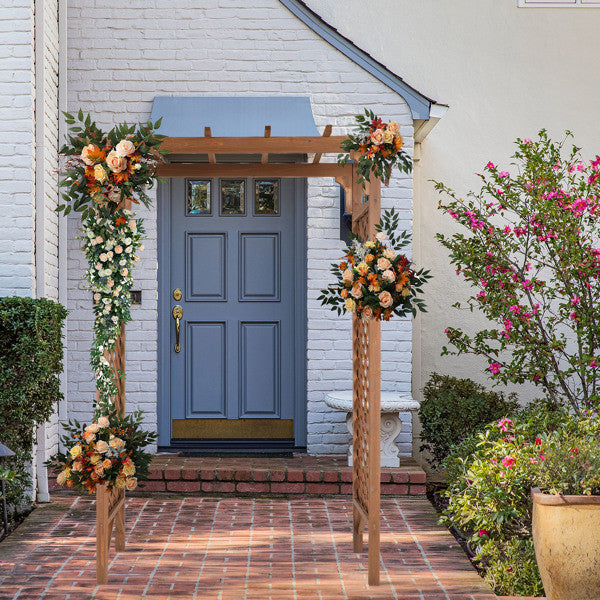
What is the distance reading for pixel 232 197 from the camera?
23.2 feet

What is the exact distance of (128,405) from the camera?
679 centimetres

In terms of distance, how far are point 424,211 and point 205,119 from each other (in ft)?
6.97

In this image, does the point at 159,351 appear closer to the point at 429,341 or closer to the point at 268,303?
the point at 268,303

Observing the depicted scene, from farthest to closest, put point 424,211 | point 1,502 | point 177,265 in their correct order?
point 424,211, point 177,265, point 1,502

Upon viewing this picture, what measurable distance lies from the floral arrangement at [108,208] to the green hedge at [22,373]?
1.06m

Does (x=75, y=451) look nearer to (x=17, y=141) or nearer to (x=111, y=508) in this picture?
(x=111, y=508)

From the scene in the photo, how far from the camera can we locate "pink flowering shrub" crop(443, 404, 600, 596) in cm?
408

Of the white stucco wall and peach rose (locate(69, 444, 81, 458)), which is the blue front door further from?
peach rose (locate(69, 444, 81, 458))

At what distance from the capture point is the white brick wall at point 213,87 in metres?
6.75

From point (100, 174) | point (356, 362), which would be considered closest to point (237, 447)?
point (356, 362)

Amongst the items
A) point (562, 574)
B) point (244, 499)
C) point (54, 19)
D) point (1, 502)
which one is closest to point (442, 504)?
point (244, 499)

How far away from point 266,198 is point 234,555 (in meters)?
3.25

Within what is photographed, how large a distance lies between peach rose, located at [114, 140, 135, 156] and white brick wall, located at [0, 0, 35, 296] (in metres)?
1.88

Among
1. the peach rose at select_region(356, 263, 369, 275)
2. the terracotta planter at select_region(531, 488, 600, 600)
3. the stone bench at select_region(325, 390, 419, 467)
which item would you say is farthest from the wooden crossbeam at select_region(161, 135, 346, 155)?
the stone bench at select_region(325, 390, 419, 467)
